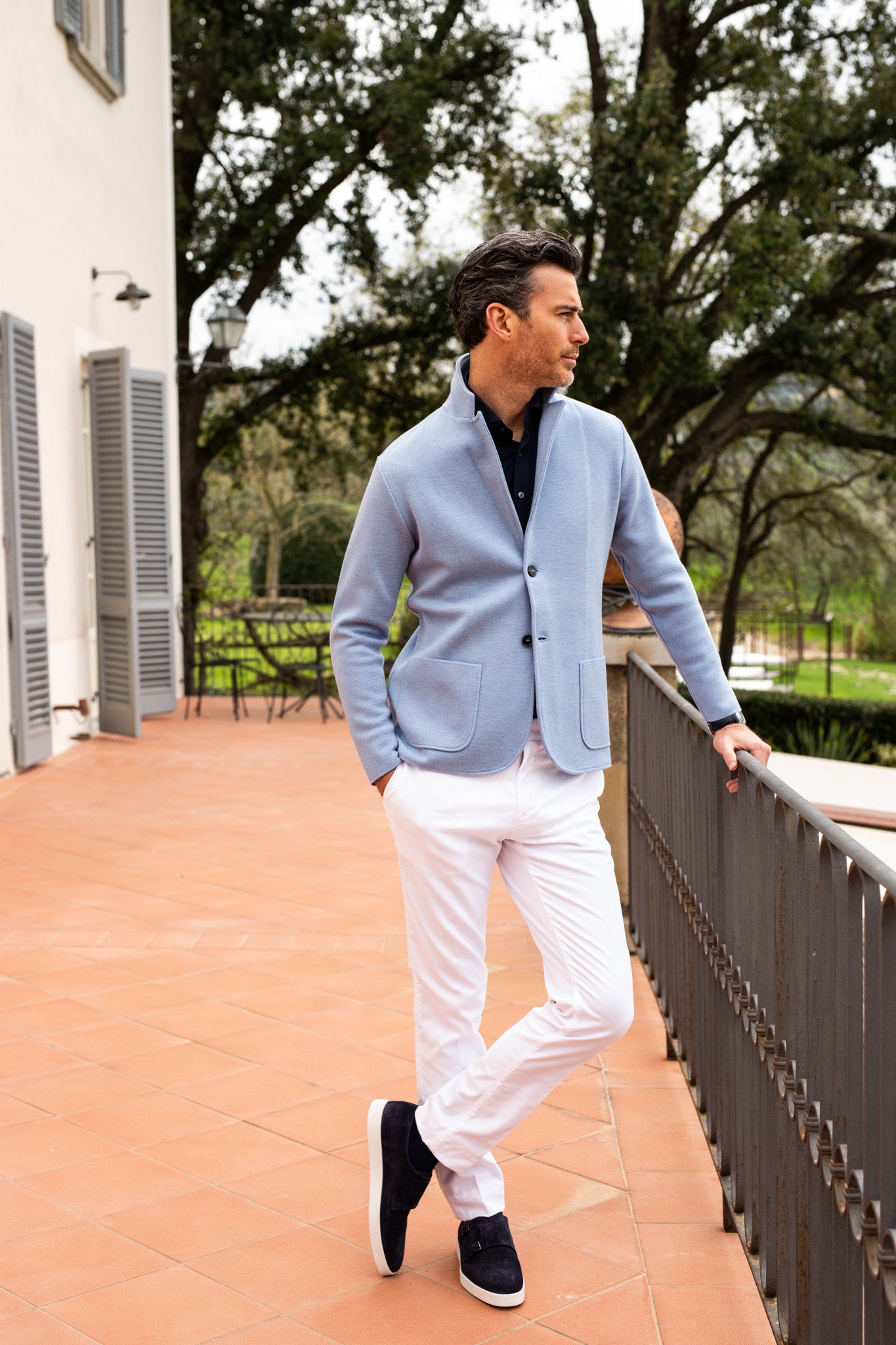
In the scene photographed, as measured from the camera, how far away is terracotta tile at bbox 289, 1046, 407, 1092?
3482 mm

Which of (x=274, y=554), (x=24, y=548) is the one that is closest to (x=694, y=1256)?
(x=24, y=548)

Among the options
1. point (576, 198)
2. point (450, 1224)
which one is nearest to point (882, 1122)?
point (450, 1224)

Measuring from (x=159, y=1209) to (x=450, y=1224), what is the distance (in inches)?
22.7

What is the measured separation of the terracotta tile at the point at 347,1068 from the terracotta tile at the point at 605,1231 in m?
0.83

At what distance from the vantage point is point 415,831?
2.33 meters

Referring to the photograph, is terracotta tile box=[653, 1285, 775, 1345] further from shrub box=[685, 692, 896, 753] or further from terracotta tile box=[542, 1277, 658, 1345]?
shrub box=[685, 692, 896, 753]

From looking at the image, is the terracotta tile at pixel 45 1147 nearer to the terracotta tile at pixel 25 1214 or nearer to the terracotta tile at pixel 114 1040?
the terracotta tile at pixel 25 1214

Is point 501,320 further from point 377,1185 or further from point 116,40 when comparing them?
point 116,40

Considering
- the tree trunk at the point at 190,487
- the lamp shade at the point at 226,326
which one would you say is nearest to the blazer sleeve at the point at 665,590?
the lamp shade at the point at 226,326

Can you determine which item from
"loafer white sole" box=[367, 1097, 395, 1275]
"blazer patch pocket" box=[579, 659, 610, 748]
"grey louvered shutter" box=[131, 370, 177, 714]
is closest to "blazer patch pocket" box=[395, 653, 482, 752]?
"blazer patch pocket" box=[579, 659, 610, 748]

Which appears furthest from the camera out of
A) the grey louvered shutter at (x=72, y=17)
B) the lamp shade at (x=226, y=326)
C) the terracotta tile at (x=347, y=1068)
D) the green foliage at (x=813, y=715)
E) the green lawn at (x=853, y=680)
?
the green lawn at (x=853, y=680)

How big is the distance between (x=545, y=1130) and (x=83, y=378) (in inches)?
311

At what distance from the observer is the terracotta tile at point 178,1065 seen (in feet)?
11.5

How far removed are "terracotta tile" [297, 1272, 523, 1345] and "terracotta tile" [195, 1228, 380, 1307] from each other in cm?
4
